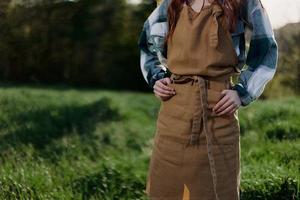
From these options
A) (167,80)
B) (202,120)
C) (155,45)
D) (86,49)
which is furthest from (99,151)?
(86,49)

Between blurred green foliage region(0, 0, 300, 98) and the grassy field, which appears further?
blurred green foliage region(0, 0, 300, 98)

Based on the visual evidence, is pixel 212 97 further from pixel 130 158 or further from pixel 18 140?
pixel 18 140

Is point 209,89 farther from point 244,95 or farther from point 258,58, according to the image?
point 258,58

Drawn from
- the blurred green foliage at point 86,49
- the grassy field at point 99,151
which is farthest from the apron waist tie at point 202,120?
the blurred green foliage at point 86,49

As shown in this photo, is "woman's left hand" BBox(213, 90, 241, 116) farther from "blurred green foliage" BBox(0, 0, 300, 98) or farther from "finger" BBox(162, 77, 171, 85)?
"blurred green foliage" BBox(0, 0, 300, 98)

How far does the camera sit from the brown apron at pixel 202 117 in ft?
9.17

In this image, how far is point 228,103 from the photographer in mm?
2756

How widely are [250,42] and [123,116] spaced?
871 centimetres

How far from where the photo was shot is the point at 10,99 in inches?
433

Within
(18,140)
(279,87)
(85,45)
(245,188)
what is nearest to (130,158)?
(18,140)

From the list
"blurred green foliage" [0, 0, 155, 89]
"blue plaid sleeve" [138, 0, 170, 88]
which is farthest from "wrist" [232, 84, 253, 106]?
"blurred green foliage" [0, 0, 155, 89]

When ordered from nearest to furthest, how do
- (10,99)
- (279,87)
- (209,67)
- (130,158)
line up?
(209,67) → (130,158) → (10,99) → (279,87)

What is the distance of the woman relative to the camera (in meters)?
2.79

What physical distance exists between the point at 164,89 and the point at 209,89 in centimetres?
21
